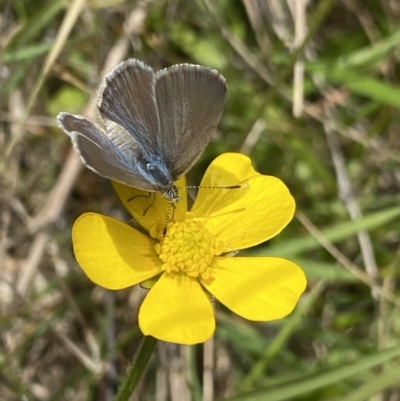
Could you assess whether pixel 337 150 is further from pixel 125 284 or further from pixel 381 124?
pixel 125 284

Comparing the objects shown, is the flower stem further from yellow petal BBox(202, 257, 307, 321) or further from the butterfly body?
the butterfly body

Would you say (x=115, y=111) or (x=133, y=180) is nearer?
(x=133, y=180)

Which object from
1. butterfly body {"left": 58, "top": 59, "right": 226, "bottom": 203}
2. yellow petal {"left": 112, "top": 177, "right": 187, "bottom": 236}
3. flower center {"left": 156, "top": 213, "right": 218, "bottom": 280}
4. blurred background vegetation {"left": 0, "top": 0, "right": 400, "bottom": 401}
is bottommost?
blurred background vegetation {"left": 0, "top": 0, "right": 400, "bottom": 401}

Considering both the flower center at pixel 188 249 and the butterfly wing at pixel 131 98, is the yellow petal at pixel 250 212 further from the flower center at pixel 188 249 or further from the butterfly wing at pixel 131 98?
the butterfly wing at pixel 131 98

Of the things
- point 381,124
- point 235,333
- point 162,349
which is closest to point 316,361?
point 235,333

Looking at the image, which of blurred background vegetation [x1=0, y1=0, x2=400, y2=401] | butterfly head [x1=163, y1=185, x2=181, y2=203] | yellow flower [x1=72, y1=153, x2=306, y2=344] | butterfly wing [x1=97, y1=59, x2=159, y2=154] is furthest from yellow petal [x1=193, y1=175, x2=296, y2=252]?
blurred background vegetation [x1=0, y1=0, x2=400, y2=401]

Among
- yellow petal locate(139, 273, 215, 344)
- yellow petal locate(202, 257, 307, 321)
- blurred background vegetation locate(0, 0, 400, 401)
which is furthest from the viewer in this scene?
blurred background vegetation locate(0, 0, 400, 401)
